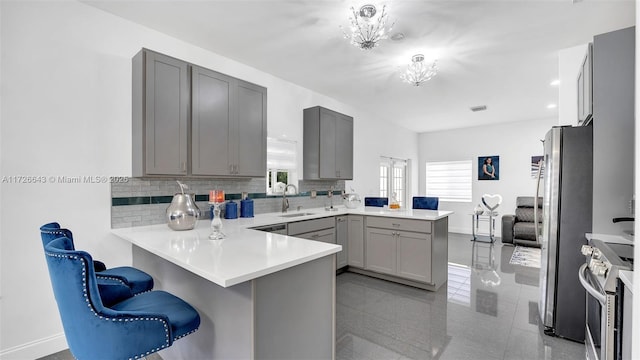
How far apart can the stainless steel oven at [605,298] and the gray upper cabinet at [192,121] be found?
2.82m

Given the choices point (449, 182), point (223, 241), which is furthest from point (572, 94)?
point (449, 182)

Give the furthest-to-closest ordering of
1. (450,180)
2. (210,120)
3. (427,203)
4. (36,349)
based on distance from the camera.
A: (450,180), (427,203), (210,120), (36,349)

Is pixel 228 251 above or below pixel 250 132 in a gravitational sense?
below

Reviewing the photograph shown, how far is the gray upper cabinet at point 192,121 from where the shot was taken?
8.09 ft

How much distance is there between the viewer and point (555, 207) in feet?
7.79

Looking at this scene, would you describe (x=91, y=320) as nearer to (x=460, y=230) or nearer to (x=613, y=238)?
(x=613, y=238)

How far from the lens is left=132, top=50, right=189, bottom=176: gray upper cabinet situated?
244 cm

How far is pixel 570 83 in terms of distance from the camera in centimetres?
309

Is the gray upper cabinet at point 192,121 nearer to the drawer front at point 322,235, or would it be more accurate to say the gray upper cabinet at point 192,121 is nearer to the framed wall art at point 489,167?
the drawer front at point 322,235

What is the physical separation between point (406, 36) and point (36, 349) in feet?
13.0

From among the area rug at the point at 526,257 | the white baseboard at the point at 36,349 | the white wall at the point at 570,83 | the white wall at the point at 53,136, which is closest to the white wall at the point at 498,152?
the area rug at the point at 526,257

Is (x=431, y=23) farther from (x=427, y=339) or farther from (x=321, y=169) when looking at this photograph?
(x=427, y=339)

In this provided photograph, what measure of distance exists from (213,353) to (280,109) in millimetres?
3168

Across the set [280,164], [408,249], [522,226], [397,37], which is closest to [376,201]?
[408,249]
